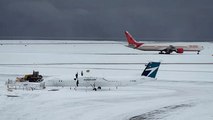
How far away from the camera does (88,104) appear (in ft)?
112

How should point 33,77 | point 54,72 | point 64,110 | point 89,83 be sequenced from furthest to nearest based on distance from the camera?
point 54,72
point 33,77
point 89,83
point 64,110

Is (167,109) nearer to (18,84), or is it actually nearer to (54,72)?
(18,84)

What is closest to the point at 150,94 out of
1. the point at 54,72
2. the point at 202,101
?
the point at 202,101

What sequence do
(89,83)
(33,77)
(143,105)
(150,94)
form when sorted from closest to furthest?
(143,105) < (150,94) < (89,83) < (33,77)

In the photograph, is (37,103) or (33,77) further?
(33,77)

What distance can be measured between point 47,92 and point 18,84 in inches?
226

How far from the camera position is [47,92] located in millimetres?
40250

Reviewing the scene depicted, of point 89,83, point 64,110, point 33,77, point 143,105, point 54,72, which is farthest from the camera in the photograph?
point 54,72

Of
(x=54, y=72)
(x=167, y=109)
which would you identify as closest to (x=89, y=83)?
(x=167, y=109)

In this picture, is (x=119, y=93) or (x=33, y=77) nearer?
(x=119, y=93)

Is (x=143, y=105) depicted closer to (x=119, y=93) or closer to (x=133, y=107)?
(x=133, y=107)

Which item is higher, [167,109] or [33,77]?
[33,77]

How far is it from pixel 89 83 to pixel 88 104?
31.1 ft

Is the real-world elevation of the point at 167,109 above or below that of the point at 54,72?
below
